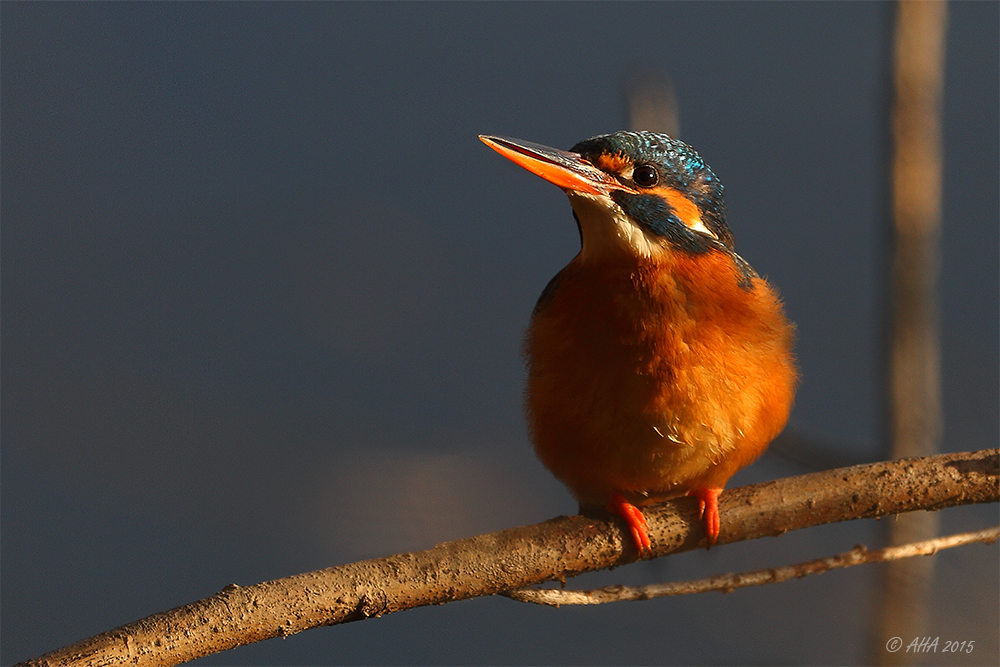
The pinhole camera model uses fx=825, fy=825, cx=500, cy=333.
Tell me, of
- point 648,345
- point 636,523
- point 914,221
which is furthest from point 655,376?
point 914,221

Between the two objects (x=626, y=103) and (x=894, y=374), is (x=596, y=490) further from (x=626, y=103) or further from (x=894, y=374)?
(x=626, y=103)

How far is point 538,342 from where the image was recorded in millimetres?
1063

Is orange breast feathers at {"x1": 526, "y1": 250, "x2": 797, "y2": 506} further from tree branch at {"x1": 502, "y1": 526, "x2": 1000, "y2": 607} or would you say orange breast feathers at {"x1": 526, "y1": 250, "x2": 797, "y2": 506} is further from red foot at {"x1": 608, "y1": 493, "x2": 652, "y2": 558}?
tree branch at {"x1": 502, "y1": 526, "x2": 1000, "y2": 607}

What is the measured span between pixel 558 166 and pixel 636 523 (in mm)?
434

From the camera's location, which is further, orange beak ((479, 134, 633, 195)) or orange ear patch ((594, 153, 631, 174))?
Result: orange ear patch ((594, 153, 631, 174))

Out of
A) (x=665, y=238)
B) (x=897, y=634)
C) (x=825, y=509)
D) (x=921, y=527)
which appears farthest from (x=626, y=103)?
(x=897, y=634)

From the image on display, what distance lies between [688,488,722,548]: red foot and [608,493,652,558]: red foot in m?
0.07

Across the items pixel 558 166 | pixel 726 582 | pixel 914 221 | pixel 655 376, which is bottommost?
pixel 726 582

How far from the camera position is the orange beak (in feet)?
2.87

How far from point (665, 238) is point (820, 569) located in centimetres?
42

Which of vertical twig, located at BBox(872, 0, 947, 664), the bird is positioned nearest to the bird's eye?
the bird

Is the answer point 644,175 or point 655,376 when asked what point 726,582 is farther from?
point 644,175

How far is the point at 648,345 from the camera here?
0.97 m

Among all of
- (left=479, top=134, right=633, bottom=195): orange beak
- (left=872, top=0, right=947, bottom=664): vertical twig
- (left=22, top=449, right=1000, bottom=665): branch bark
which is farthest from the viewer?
(left=872, top=0, right=947, bottom=664): vertical twig
